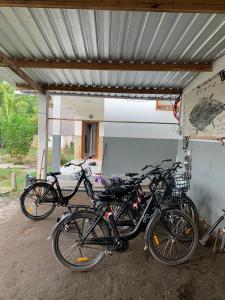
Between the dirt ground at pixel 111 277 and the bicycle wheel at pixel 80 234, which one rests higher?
the bicycle wheel at pixel 80 234

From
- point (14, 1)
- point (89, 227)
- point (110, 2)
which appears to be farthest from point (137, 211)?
point (14, 1)

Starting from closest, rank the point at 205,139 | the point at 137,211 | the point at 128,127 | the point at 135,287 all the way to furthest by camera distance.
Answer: the point at 135,287
the point at 137,211
the point at 205,139
the point at 128,127

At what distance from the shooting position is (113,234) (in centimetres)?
269

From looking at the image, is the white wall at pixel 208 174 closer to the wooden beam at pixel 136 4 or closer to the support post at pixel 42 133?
the wooden beam at pixel 136 4

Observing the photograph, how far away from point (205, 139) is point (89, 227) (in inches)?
97.7

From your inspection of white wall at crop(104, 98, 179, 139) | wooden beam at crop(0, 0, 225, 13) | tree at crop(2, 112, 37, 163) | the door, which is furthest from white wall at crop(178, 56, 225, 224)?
tree at crop(2, 112, 37, 163)

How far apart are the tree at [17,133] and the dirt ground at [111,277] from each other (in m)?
8.80

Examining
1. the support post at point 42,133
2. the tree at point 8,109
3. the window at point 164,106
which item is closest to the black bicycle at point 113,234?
the support post at point 42,133

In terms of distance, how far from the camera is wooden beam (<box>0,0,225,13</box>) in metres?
1.86

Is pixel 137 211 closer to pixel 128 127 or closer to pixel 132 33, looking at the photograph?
pixel 132 33

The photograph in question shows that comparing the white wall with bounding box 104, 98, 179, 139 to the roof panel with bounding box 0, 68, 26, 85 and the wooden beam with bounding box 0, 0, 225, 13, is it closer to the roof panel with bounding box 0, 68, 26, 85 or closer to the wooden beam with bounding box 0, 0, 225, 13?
the roof panel with bounding box 0, 68, 26, 85

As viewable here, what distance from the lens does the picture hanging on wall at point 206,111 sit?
358 centimetres

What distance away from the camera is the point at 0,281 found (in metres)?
2.40

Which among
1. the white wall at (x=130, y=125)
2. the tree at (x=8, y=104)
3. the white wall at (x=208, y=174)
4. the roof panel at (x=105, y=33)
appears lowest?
the white wall at (x=208, y=174)
